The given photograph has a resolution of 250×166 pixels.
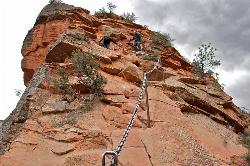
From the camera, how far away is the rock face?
41.3 ft

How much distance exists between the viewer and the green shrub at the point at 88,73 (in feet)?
51.4

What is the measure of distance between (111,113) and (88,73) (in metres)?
2.11

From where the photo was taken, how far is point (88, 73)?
15.8m

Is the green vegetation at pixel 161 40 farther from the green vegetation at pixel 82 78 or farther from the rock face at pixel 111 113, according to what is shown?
the green vegetation at pixel 82 78

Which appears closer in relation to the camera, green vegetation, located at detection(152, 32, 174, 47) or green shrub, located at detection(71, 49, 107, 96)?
green shrub, located at detection(71, 49, 107, 96)

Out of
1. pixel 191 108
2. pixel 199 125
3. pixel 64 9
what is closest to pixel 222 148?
pixel 199 125

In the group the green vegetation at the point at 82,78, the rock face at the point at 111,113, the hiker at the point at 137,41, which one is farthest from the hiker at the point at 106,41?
the green vegetation at the point at 82,78

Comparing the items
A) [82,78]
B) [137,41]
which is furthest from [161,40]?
[82,78]

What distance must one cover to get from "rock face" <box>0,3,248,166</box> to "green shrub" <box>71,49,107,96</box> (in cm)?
31

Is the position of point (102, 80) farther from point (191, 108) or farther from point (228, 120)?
point (228, 120)

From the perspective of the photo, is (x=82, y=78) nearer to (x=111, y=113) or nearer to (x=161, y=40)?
(x=111, y=113)

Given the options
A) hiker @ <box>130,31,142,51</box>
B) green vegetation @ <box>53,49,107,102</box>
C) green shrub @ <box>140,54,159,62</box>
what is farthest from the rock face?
hiker @ <box>130,31,142,51</box>

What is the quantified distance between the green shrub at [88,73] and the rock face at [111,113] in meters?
0.31

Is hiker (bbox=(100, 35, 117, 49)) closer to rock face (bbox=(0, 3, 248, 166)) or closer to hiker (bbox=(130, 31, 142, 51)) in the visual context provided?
rock face (bbox=(0, 3, 248, 166))
